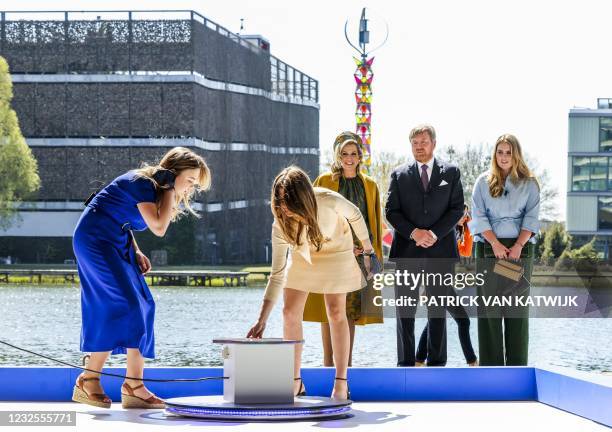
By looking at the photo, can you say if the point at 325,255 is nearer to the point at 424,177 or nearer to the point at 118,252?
the point at 118,252

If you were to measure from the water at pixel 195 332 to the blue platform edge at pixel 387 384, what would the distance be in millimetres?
2321

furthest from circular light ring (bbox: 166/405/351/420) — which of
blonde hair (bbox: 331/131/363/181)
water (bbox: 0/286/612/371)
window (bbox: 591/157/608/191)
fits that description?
window (bbox: 591/157/608/191)

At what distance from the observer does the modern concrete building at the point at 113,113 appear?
6106 cm

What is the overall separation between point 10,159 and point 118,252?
170 feet

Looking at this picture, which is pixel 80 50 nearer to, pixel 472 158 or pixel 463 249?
pixel 472 158

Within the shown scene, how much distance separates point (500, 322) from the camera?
8703 millimetres

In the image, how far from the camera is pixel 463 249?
9.66 meters

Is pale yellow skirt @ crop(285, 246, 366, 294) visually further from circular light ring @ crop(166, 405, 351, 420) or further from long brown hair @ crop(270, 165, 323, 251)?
circular light ring @ crop(166, 405, 351, 420)

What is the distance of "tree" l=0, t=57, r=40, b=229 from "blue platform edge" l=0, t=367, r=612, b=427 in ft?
165

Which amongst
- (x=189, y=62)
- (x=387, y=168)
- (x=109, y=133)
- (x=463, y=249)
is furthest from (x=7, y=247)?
(x=463, y=249)

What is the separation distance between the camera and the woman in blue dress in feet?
22.9

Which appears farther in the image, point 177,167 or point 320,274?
point 320,274

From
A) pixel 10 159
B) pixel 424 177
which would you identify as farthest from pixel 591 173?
pixel 424 177

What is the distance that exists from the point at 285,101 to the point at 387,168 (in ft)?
36.9
